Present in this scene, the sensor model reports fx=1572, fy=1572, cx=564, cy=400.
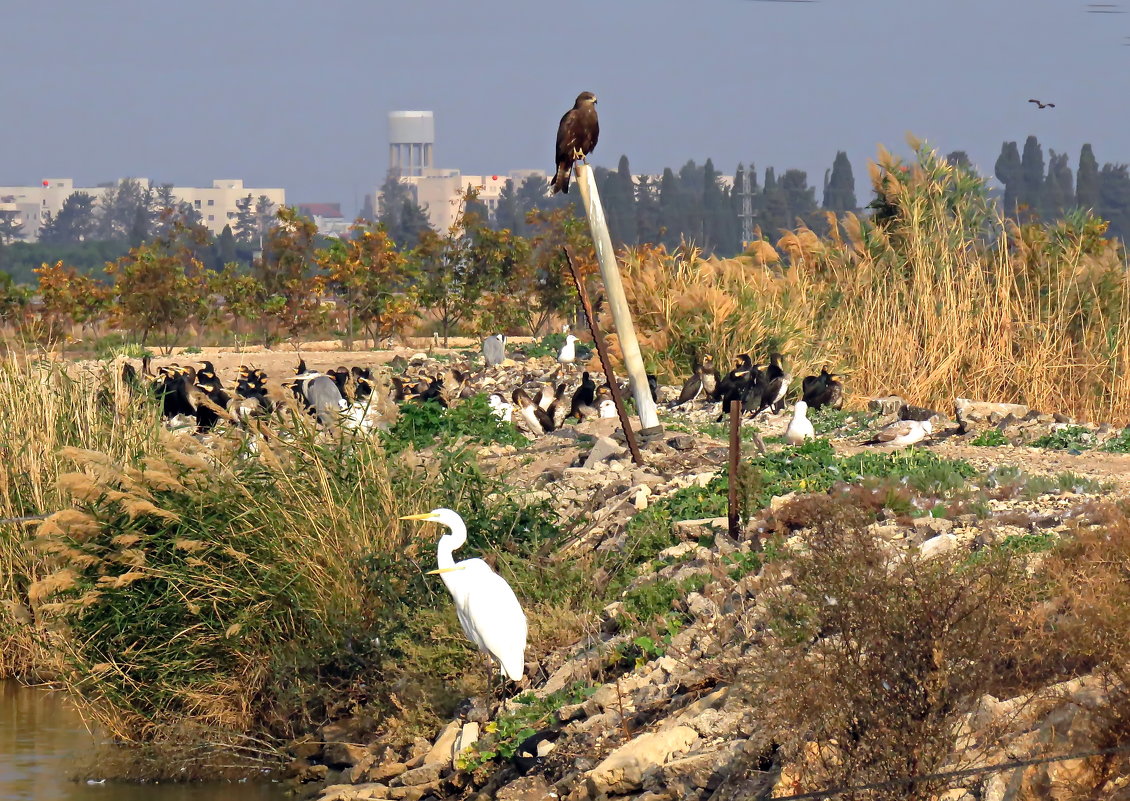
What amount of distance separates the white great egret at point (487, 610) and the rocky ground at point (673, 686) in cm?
36

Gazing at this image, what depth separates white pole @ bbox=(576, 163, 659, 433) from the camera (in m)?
11.7

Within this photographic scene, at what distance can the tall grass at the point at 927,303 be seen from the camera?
50.4 feet

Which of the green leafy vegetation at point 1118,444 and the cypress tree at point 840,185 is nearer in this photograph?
the green leafy vegetation at point 1118,444

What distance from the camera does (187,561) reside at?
796 centimetres

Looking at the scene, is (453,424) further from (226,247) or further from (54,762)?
(226,247)

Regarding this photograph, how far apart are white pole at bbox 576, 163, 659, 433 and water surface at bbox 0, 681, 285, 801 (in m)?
4.70

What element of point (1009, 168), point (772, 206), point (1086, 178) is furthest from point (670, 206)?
point (1086, 178)

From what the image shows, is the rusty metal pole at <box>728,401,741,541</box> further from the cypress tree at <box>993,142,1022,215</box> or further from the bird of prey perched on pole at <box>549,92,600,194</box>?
the cypress tree at <box>993,142,1022,215</box>

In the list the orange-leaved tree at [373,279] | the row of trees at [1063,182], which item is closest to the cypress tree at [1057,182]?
the row of trees at [1063,182]

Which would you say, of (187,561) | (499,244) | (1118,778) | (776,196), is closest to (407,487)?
(187,561)

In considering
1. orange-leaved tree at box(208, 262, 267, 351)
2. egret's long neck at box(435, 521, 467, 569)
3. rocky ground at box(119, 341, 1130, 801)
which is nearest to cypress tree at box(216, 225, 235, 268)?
orange-leaved tree at box(208, 262, 267, 351)

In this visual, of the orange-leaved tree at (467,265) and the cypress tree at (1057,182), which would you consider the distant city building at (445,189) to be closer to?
the cypress tree at (1057,182)

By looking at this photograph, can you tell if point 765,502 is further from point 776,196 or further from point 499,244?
point 776,196

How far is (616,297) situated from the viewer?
38.3ft
